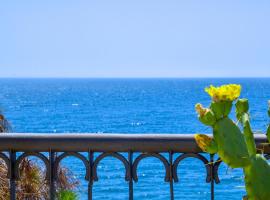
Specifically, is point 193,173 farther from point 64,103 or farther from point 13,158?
point 64,103

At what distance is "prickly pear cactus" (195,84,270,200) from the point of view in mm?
2506

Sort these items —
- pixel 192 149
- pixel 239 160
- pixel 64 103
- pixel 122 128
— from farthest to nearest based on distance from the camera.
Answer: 1. pixel 64 103
2. pixel 122 128
3. pixel 192 149
4. pixel 239 160

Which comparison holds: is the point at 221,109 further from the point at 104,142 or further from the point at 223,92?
the point at 104,142

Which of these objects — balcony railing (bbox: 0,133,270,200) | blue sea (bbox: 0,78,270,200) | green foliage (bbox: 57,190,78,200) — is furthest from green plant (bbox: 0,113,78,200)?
balcony railing (bbox: 0,133,270,200)

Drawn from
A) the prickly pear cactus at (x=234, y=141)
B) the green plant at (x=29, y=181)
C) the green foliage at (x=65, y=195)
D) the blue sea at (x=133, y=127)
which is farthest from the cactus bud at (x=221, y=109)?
the green foliage at (x=65, y=195)

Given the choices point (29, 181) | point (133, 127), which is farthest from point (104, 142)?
point (133, 127)

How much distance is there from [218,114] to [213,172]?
1.04m

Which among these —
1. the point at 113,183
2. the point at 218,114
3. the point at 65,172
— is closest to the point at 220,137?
the point at 218,114

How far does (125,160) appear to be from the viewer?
3600mm

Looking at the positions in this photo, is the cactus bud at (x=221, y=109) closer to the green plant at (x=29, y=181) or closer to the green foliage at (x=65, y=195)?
the green plant at (x=29, y=181)

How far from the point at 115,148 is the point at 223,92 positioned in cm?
115

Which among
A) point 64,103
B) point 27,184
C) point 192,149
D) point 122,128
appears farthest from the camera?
point 64,103

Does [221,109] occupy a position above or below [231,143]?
above

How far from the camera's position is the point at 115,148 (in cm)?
361
